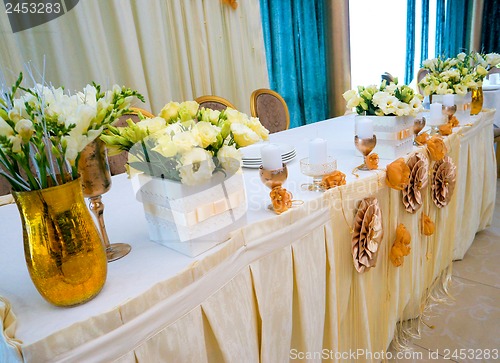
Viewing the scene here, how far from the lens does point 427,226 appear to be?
1279 millimetres

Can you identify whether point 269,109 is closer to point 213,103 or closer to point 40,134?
point 213,103

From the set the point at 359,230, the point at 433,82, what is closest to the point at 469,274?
the point at 433,82

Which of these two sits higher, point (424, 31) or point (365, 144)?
point (424, 31)

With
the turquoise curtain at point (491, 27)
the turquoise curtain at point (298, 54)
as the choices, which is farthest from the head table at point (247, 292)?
the turquoise curtain at point (491, 27)

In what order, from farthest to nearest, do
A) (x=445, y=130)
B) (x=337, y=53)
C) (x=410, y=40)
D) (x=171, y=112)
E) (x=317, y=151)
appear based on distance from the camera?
1. (x=410, y=40)
2. (x=337, y=53)
3. (x=445, y=130)
4. (x=317, y=151)
5. (x=171, y=112)

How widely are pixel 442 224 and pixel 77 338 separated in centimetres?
149

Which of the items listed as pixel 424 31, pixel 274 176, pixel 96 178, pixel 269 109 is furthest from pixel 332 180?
pixel 424 31

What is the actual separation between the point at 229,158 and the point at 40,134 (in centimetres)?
30

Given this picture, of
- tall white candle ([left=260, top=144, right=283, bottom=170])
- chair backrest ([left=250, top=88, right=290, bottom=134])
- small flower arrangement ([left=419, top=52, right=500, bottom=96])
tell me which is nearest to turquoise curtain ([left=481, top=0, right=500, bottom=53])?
small flower arrangement ([left=419, top=52, right=500, bottom=96])

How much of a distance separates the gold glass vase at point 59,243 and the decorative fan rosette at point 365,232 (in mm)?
712

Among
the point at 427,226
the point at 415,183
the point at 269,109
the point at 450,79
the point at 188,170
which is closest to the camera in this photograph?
the point at 188,170

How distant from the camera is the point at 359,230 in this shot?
0.98 meters

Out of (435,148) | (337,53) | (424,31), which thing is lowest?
(435,148)

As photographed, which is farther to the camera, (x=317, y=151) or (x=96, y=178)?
(x=317, y=151)
